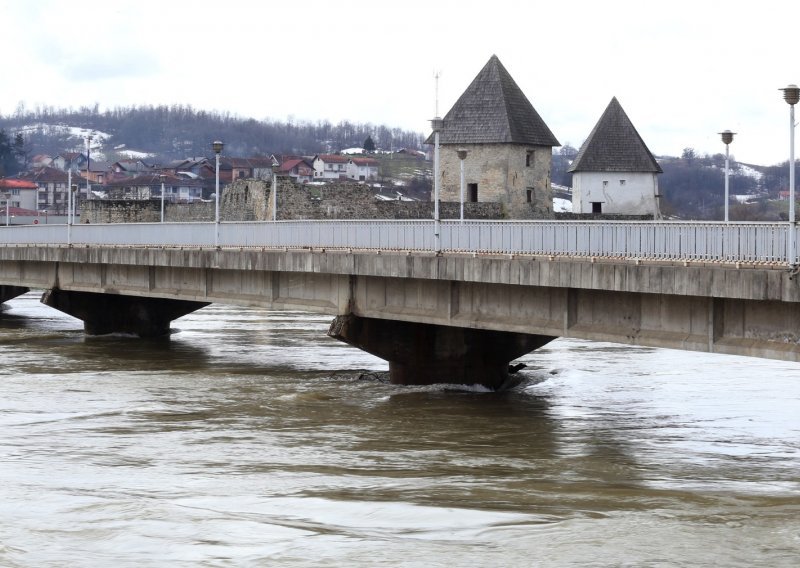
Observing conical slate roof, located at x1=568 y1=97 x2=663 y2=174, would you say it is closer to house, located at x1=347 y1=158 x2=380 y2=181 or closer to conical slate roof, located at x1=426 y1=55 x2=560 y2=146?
conical slate roof, located at x1=426 y1=55 x2=560 y2=146

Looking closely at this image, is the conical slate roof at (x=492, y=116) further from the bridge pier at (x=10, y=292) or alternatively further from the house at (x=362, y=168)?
the house at (x=362, y=168)

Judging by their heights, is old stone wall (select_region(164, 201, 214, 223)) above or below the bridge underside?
above

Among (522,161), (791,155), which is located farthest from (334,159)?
(791,155)

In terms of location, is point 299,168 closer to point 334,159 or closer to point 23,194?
point 334,159

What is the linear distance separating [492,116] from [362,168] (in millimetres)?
115720

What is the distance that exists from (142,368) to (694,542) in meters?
21.2

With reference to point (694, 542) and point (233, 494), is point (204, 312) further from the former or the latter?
point (694, 542)

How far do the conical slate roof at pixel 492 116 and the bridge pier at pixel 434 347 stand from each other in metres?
29.8

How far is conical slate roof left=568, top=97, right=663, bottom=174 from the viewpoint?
66688 millimetres

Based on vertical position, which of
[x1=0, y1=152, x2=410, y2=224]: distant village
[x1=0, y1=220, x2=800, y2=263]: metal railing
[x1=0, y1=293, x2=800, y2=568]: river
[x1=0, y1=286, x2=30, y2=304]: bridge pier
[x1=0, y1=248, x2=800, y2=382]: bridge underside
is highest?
[x1=0, y1=152, x2=410, y2=224]: distant village

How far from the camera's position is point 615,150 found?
220 feet

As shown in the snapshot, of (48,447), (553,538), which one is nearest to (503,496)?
(553,538)

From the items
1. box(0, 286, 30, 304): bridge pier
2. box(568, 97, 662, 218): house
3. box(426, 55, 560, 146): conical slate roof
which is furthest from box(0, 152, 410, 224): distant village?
box(426, 55, 560, 146): conical slate roof

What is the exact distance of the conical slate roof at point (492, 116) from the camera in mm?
58875
